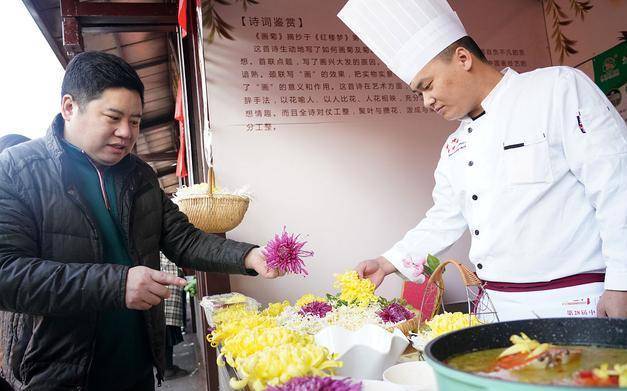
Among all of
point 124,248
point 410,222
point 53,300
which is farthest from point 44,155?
point 410,222

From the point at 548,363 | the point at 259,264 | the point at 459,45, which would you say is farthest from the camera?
the point at 459,45

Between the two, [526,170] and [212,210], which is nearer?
[526,170]

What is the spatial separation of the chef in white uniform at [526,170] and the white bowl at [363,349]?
937 mm

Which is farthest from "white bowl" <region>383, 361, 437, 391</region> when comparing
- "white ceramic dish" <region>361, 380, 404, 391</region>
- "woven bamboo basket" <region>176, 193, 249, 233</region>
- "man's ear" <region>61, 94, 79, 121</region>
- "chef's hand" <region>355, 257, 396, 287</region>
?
"woven bamboo basket" <region>176, 193, 249, 233</region>

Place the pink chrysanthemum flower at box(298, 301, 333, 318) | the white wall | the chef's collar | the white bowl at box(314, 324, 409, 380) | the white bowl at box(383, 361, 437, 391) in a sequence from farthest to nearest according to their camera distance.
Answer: the white wall < the chef's collar < the pink chrysanthemum flower at box(298, 301, 333, 318) < the white bowl at box(314, 324, 409, 380) < the white bowl at box(383, 361, 437, 391)

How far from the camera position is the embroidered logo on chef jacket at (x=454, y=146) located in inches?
92.7

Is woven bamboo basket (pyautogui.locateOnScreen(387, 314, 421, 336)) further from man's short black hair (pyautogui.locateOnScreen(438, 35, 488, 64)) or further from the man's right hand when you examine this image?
man's short black hair (pyautogui.locateOnScreen(438, 35, 488, 64))

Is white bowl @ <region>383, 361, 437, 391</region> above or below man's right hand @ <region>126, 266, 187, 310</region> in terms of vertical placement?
below

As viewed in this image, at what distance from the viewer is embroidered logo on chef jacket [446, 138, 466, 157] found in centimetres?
236

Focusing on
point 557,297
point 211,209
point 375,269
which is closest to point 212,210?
point 211,209

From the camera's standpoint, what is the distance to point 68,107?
6.34 feet

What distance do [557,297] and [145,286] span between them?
1588 millimetres

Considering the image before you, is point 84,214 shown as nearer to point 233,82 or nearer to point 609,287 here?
point 609,287

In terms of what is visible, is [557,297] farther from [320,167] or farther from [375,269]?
[320,167]
